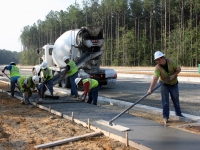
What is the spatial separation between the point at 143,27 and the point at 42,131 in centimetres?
5557

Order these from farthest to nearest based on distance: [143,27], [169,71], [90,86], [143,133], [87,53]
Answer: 1. [143,27]
2. [87,53]
3. [90,86]
4. [169,71]
5. [143,133]

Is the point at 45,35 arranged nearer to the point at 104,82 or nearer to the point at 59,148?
the point at 104,82

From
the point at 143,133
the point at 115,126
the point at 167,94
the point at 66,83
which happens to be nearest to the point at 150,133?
the point at 143,133

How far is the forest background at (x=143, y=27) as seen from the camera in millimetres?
44344

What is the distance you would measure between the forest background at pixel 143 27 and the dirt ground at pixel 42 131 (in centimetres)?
3792

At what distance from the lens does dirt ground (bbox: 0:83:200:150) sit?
4.88 metres

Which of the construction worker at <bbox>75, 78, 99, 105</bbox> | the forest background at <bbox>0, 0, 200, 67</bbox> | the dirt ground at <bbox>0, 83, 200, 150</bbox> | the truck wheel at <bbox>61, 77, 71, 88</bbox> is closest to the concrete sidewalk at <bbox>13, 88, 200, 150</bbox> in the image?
the dirt ground at <bbox>0, 83, 200, 150</bbox>

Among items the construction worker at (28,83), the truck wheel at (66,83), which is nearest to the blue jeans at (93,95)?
the construction worker at (28,83)

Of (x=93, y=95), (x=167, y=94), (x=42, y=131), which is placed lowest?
(x=42, y=131)

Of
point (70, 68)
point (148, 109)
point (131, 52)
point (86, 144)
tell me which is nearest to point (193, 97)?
point (148, 109)

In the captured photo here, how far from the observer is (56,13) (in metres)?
81.4

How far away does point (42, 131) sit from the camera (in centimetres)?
592

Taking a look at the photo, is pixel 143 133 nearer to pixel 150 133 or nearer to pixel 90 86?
pixel 150 133

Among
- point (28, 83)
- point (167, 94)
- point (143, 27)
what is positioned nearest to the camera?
point (167, 94)
